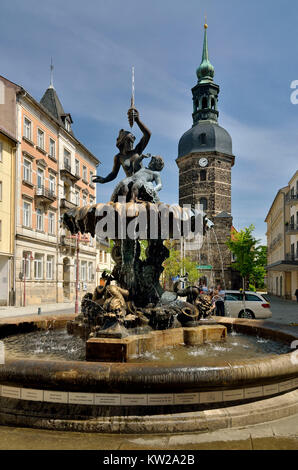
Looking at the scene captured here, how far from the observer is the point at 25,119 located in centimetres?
2922

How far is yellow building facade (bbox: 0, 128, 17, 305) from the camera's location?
26234 mm

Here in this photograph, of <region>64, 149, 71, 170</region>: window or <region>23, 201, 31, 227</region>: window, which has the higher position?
<region>64, 149, 71, 170</region>: window

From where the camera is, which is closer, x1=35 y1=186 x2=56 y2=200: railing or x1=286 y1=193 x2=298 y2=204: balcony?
x1=35 y1=186 x2=56 y2=200: railing

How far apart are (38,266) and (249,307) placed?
18.5 m

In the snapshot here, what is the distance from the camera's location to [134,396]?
3836mm

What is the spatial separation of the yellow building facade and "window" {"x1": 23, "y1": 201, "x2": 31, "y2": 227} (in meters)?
1.41

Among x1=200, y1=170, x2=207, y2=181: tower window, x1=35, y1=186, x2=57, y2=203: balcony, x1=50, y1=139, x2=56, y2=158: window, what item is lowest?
x1=35, y1=186, x2=57, y2=203: balcony

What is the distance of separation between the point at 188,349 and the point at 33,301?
23.8 metres

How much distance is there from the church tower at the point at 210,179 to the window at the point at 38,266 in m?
36.0

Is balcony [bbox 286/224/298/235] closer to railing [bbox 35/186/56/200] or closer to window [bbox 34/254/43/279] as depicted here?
railing [bbox 35/186/56/200]

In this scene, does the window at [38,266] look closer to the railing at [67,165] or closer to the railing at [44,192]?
the railing at [44,192]

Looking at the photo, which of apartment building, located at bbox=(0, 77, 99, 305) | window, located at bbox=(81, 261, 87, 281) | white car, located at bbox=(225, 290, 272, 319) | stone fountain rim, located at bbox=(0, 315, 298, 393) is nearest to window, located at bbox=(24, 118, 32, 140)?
apartment building, located at bbox=(0, 77, 99, 305)

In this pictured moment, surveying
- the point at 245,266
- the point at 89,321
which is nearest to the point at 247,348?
the point at 89,321
